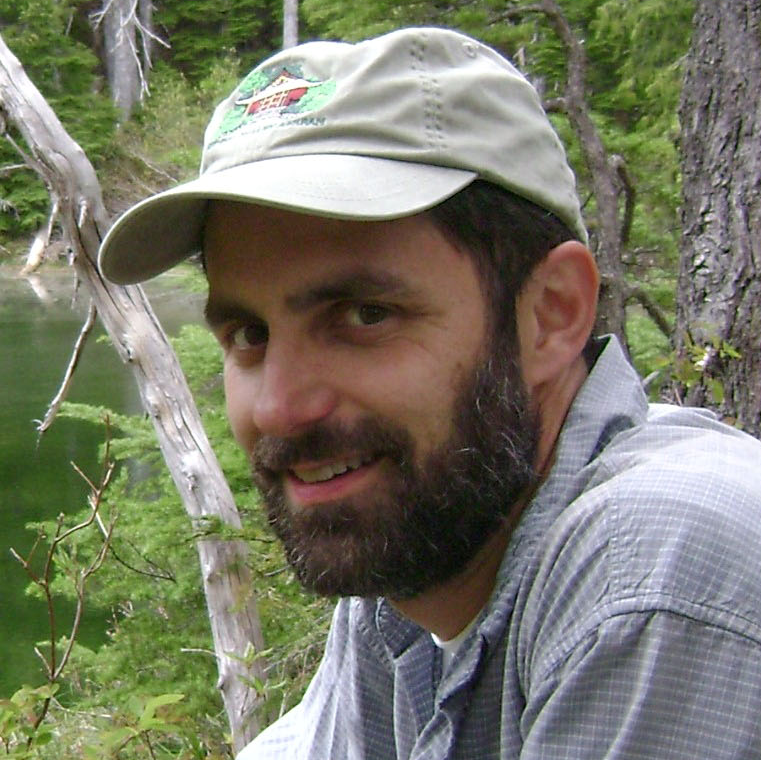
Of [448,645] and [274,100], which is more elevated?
[274,100]

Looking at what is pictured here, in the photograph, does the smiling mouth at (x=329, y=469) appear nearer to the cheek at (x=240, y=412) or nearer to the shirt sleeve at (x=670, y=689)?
the cheek at (x=240, y=412)

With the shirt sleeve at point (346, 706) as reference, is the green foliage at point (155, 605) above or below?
below

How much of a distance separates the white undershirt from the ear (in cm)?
29

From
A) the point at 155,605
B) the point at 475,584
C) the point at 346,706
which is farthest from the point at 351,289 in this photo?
the point at 155,605

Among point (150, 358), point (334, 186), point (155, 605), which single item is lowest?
point (155, 605)

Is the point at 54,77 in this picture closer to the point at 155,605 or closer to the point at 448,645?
the point at 155,605

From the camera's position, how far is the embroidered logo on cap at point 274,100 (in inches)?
48.9

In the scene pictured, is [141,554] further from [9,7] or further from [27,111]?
[9,7]

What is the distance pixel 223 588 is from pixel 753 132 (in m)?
2.84

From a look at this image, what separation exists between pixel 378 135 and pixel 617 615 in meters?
0.58

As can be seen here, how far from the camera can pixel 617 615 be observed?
3.03 feet

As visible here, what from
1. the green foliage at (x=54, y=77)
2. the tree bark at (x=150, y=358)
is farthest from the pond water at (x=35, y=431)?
the tree bark at (x=150, y=358)

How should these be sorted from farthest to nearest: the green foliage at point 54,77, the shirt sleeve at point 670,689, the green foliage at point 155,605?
the green foliage at point 54,77, the green foliage at point 155,605, the shirt sleeve at point 670,689

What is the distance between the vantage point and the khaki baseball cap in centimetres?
118
